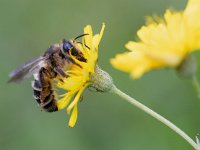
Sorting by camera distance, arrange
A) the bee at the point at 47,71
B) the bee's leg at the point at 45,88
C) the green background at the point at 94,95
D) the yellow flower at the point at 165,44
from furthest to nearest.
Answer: the green background at the point at 94,95 → the bee's leg at the point at 45,88 → the bee at the point at 47,71 → the yellow flower at the point at 165,44

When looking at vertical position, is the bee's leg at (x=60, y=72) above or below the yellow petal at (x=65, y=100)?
above

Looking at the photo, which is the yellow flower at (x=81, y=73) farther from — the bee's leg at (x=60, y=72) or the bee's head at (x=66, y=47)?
the bee's head at (x=66, y=47)

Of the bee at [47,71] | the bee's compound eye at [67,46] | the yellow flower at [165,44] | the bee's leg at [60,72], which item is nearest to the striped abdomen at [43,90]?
the bee at [47,71]

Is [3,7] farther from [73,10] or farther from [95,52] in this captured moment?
[95,52]

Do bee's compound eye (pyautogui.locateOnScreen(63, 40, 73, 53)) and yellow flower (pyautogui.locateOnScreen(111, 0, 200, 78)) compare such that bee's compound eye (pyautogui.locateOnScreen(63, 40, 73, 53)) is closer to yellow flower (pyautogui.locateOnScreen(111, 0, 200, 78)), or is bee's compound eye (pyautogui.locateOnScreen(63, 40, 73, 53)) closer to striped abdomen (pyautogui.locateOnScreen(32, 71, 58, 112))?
striped abdomen (pyautogui.locateOnScreen(32, 71, 58, 112))

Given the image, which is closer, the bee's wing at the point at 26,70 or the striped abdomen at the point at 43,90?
the bee's wing at the point at 26,70

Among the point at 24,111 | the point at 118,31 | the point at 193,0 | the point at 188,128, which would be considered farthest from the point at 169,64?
the point at 118,31

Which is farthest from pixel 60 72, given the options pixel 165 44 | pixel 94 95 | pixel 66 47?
pixel 94 95

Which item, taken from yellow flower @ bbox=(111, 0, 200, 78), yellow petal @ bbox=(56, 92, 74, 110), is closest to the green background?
yellow petal @ bbox=(56, 92, 74, 110)
